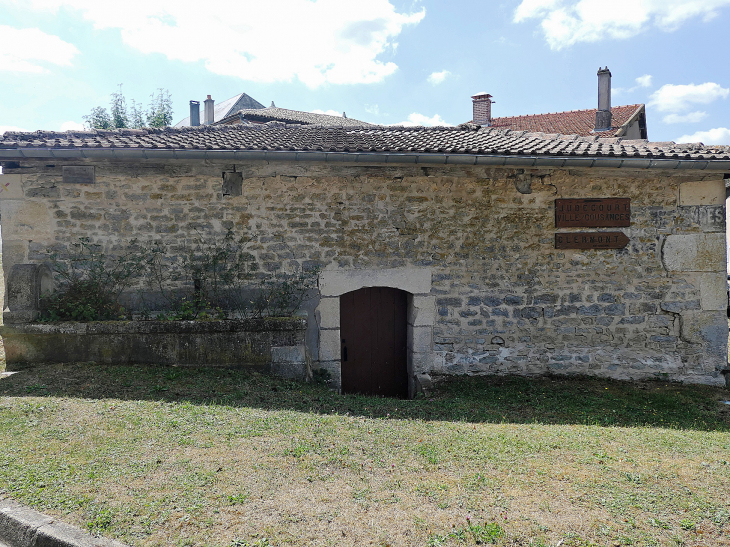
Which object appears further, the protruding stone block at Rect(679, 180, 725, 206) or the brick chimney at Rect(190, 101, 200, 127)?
the brick chimney at Rect(190, 101, 200, 127)

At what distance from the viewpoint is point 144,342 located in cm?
555

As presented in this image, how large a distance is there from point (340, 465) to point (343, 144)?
13.1 ft

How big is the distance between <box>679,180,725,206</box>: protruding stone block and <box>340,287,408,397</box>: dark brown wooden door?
12.5 feet

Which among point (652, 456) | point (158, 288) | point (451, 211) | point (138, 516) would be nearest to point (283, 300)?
point (158, 288)

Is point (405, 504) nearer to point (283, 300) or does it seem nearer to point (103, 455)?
point (103, 455)

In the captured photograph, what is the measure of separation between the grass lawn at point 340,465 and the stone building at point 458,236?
1230 mm

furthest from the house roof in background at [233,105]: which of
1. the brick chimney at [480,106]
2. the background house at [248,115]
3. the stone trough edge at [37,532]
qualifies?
the stone trough edge at [37,532]

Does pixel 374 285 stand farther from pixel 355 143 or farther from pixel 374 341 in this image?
pixel 355 143

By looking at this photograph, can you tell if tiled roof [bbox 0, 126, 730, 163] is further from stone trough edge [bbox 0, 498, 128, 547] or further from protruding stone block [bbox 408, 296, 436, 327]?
stone trough edge [bbox 0, 498, 128, 547]

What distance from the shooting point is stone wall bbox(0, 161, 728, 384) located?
6.06m

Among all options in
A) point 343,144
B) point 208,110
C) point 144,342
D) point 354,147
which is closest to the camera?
point 144,342

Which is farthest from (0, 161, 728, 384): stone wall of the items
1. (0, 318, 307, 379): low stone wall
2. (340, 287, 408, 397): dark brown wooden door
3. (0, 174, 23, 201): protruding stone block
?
(0, 318, 307, 379): low stone wall

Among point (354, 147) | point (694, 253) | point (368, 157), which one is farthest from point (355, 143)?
point (694, 253)

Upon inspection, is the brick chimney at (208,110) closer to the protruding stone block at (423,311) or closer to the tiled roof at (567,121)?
the tiled roof at (567,121)
